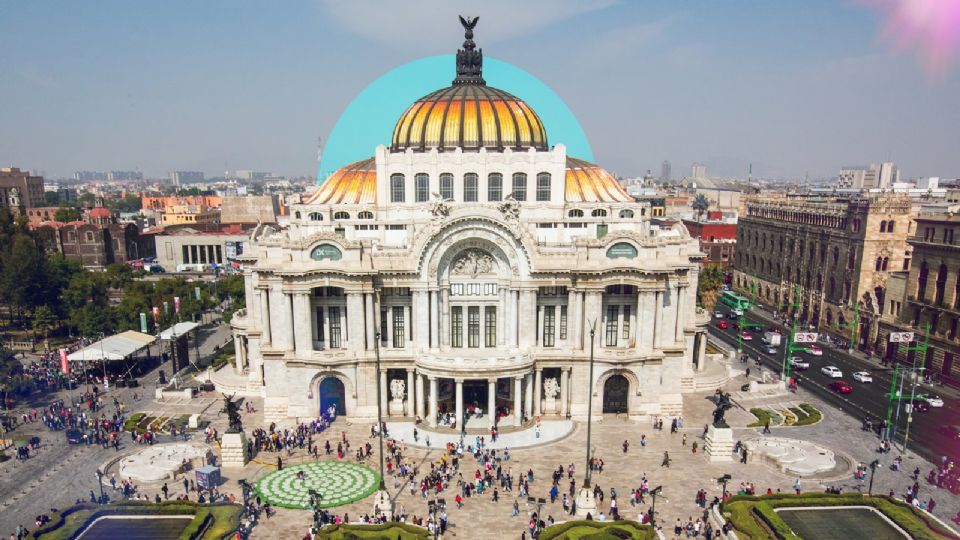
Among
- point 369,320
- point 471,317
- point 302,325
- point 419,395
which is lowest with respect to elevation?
point 419,395

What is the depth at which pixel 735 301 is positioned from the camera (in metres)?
100

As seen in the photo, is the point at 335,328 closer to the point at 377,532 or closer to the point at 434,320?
the point at 434,320

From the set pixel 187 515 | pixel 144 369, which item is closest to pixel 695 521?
pixel 187 515

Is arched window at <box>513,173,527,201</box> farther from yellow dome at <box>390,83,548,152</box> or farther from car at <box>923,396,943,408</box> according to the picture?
car at <box>923,396,943,408</box>

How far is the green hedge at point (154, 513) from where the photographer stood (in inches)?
1443

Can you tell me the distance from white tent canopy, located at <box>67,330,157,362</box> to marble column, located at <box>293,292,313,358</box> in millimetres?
22536

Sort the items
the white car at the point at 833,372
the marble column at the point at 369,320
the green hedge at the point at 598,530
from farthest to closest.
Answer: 1. the white car at the point at 833,372
2. the marble column at the point at 369,320
3. the green hedge at the point at 598,530

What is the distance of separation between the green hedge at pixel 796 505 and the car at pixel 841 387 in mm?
24482

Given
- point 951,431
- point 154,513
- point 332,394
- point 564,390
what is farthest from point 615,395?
point 154,513

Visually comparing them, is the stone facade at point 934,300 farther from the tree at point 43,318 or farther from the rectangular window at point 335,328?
the tree at point 43,318

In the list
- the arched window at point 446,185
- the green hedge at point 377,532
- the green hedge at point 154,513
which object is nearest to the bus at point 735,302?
the arched window at point 446,185

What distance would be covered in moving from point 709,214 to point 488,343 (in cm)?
10812

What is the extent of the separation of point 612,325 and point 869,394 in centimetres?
2971

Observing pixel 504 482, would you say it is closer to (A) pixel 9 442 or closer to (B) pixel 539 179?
(B) pixel 539 179
